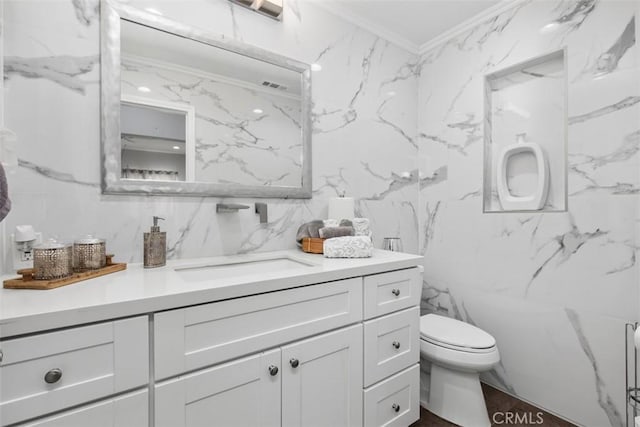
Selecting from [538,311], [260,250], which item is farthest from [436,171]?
[260,250]

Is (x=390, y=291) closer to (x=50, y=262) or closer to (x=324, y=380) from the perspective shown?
(x=324, y=380)

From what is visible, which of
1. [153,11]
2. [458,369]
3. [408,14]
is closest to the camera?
[153,11]

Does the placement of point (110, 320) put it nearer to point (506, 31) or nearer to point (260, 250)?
point (260, 250)

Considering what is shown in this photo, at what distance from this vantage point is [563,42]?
5.47 feet

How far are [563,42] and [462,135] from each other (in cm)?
69

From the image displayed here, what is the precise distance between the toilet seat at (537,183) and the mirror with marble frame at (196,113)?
123cm

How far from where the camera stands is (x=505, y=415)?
170 cm

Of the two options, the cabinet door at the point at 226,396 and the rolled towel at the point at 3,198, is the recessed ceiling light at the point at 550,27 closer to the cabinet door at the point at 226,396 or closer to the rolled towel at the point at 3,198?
the cabinet door at the point at 226,396

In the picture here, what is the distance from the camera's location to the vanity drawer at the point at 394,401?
1.34 metres

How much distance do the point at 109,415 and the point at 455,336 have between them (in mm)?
1555

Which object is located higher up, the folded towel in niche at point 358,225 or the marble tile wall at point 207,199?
the marble tile wall at point 207,199

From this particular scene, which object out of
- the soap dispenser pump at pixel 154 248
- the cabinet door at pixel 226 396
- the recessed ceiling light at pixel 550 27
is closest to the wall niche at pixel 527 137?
the recessed ceiling light at pixel 550 27

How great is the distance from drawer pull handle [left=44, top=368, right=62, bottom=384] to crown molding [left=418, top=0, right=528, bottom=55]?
2.68 m

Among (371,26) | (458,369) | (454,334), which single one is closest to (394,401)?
(458,369)
